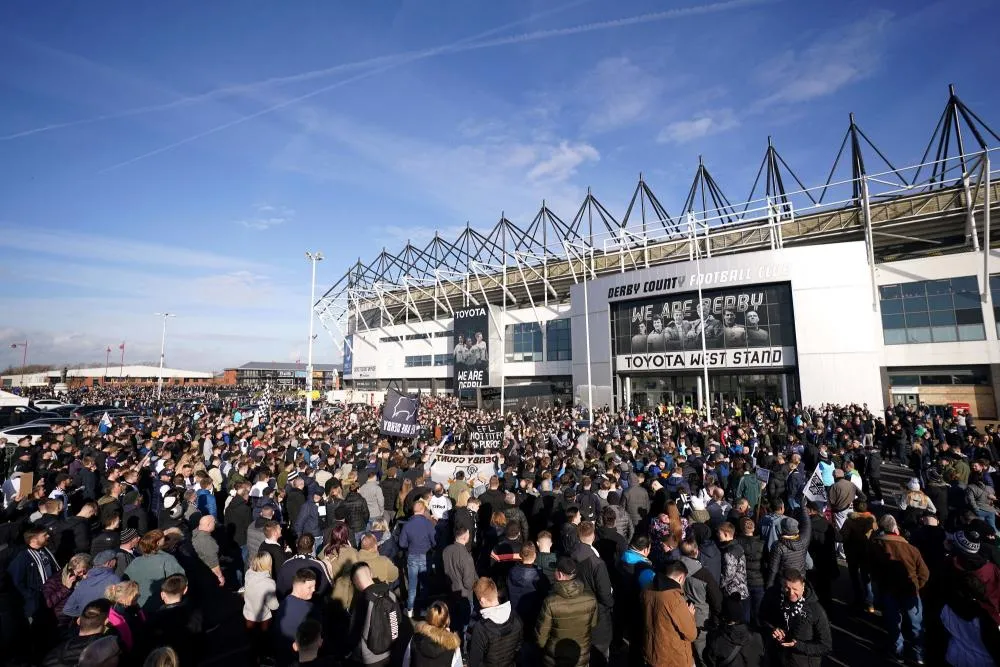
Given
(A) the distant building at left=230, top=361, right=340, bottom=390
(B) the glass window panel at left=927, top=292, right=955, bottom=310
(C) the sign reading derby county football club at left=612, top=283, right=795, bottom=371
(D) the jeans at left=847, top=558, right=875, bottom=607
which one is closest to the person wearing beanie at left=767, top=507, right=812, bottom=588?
(D) the jeans at left=847, top=558, right=875, bottom=607

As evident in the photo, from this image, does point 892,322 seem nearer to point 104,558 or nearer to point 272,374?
point 104,558

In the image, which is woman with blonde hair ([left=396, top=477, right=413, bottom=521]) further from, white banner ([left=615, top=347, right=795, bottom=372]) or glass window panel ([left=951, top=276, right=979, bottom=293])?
glass window panel ([left=951, top=276, right=979, bottom=293])

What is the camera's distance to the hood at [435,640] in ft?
11.9

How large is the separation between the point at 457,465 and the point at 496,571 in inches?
244

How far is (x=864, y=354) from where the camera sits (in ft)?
90.5

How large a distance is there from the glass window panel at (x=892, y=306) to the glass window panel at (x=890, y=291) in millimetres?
249

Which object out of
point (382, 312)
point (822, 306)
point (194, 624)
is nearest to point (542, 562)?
point (194, 624)

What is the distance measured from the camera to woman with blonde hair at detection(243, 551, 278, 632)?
5.11 metres

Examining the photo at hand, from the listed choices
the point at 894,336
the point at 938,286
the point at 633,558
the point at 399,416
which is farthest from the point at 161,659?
the point at 938,286

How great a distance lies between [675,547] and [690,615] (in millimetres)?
1566

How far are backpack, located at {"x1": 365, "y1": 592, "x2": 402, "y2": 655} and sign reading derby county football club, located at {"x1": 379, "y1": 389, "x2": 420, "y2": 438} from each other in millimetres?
11663

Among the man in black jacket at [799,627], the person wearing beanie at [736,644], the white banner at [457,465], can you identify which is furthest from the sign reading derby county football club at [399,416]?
the man in black jacket at [799,627]

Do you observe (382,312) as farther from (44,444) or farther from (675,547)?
(675,547)

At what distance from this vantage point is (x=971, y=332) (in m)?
27.0
